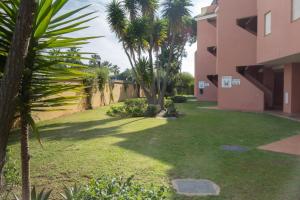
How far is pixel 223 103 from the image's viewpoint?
21875 mm

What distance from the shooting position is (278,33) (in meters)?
14.3

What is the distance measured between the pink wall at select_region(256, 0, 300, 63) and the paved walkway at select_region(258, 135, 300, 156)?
3.97m

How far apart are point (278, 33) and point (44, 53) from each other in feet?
44.7

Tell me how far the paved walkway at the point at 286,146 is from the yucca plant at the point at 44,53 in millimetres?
6917

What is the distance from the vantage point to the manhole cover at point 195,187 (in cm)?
505

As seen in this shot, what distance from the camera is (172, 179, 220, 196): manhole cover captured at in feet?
16.6

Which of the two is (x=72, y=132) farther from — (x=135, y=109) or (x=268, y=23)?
(x=268, y=23)

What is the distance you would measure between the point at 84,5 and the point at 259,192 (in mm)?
4004

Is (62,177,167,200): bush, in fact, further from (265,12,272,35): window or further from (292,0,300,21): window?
(265,12,272,35): window

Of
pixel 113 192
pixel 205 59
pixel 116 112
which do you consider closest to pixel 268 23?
pixel 116 112

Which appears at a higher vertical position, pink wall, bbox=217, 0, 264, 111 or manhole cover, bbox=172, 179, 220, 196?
pink wall, bbox=217, 0, 264, 111

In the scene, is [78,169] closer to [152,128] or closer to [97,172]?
[97,172]

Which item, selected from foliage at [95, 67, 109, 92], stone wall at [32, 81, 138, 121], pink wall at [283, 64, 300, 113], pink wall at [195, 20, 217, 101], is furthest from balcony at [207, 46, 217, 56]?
pink wall at [283, 64, 300, 113]

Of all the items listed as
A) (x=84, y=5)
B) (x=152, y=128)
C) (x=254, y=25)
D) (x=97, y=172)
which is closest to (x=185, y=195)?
(x=97, y=172)
